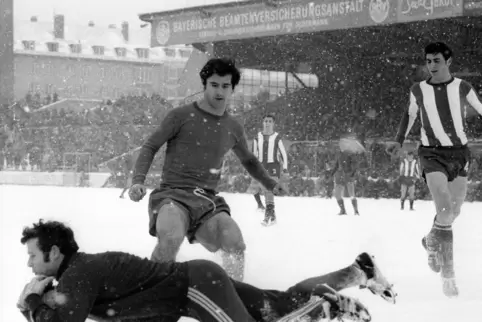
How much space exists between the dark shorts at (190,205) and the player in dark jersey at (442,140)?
1774 millimetres

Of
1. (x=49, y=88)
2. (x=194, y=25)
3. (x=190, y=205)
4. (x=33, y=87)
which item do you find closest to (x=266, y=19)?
(x=194, y=25)

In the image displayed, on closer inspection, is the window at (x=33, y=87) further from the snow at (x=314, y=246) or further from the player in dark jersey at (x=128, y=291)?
the player in dark jersey at (x=128, y=291)

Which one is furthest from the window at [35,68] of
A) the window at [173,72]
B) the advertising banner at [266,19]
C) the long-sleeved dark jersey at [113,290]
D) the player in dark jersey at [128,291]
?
the long-sleeved dark jersey at [113,290]

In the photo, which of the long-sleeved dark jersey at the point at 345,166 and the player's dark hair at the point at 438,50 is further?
the long-sleeved dark jersey at the point at 345,166

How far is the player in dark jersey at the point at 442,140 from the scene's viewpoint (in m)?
5.83

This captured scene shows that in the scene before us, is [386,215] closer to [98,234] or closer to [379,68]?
[98,234]

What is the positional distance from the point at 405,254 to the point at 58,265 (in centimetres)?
540

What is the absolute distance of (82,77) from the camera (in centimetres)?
7300

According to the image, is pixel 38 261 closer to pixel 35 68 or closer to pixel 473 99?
pixel 473 99

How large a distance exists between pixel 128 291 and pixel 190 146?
168 cm

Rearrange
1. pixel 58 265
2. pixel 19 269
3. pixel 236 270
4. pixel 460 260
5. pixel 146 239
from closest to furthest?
pixel 58 265, pixel 236 270, pixel 19 269, pixel 460 260, pixel 146 239

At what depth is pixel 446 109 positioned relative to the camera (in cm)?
597

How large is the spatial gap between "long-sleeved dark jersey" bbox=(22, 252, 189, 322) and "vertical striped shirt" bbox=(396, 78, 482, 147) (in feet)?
10.1

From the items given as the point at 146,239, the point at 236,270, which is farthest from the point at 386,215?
the point at 236,270
